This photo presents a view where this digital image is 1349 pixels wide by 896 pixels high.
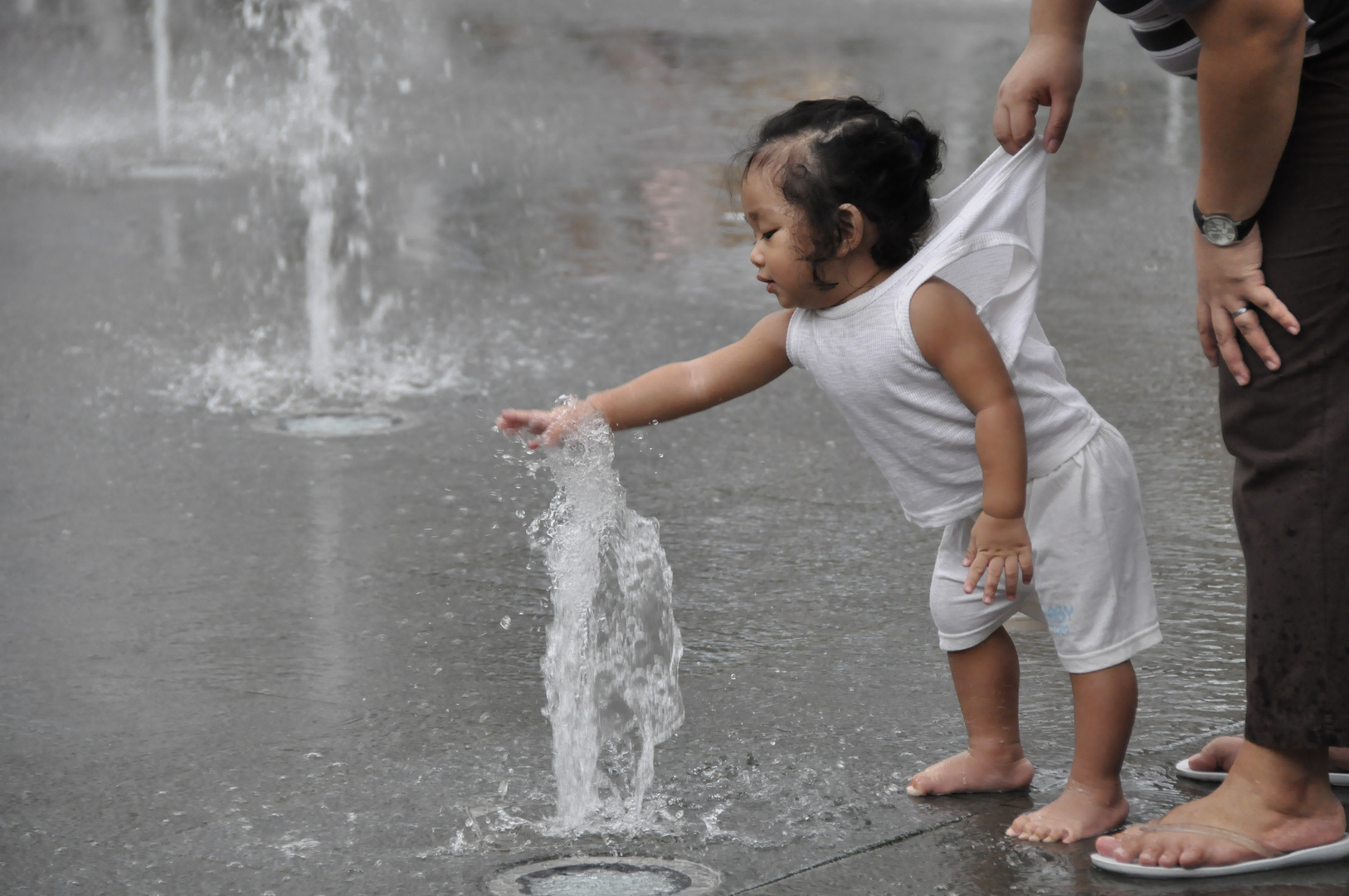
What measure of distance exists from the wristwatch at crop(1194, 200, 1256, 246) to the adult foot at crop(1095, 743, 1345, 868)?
684mm

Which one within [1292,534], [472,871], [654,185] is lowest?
[472,871]

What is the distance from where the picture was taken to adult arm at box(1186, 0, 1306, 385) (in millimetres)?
2152

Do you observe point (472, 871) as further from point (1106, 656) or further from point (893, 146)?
point (893, 146)

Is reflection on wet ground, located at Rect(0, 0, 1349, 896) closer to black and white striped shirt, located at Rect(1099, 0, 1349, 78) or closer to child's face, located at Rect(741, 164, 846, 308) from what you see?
child's face, located at Rect(741, 164, 846, 308)

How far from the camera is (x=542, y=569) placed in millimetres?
3803

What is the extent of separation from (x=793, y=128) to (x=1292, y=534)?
0.87 metres

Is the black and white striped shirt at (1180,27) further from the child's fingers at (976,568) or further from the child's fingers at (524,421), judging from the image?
the child's fingers at (524,421)

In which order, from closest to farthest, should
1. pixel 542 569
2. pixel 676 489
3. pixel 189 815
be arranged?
1. pixel 189 815
2. pixel 542 569
3. pixel 676 489

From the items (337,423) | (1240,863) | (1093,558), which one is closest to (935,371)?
(1093,558)

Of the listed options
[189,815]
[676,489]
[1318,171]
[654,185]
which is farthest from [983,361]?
[654,185]

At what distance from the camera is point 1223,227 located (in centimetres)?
236

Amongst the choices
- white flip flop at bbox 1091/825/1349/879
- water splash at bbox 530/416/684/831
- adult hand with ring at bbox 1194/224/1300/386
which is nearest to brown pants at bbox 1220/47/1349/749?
adult hand with ring at bbox 1194/224/1300/386

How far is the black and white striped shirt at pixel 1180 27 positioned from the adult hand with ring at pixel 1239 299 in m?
0.24

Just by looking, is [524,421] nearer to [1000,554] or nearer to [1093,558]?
[1000,554]
